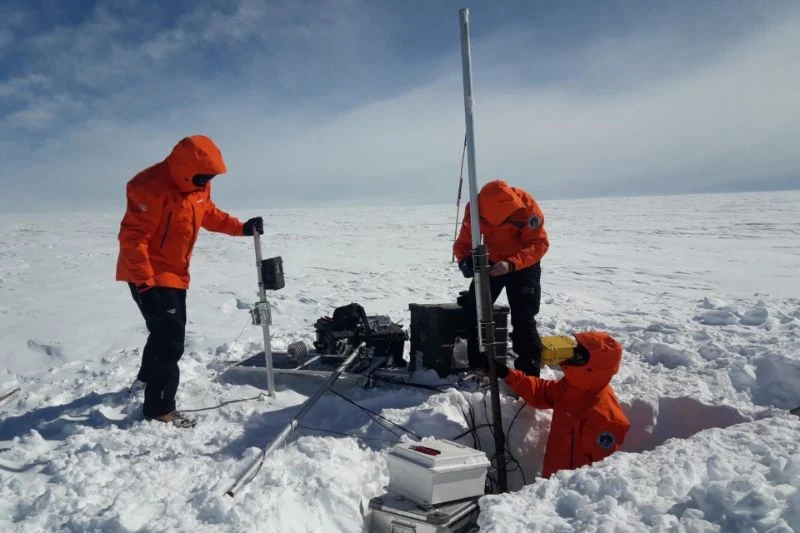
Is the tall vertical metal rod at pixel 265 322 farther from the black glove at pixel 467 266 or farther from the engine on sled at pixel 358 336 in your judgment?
the black glove at pixel 467 266

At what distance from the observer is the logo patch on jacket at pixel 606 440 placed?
11.5ft

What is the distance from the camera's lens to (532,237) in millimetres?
4359

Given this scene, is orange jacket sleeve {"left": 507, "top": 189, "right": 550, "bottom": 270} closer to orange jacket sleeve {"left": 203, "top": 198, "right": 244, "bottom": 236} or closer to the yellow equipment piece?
the yellow equipment piece

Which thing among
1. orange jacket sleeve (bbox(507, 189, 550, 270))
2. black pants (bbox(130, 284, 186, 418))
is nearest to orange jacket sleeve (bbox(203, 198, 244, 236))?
black pants (bbox(130, 284, 186, 418))

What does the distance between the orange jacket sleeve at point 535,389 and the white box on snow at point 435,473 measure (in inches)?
42.9

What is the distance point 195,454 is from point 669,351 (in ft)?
14.8

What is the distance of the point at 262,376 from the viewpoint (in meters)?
4.79

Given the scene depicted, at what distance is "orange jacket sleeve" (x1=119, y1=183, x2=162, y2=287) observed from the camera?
3.46 meters

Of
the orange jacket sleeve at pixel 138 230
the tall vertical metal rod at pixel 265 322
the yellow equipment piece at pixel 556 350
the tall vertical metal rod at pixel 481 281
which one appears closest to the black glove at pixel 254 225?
the tall vertical metal rod at pixel 265 322

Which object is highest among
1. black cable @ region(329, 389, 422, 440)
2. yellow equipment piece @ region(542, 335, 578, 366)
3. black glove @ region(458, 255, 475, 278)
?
black glove @ region(458, 255, 475, 278)

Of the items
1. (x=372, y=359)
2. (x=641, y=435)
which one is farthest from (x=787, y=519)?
(x=372, y=359)

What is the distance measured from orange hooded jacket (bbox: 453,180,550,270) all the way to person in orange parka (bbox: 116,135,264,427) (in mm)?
2037

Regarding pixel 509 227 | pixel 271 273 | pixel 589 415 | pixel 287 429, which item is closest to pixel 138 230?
pixel 271 273

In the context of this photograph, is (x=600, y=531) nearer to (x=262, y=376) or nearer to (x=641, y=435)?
(x=641, y=435)
